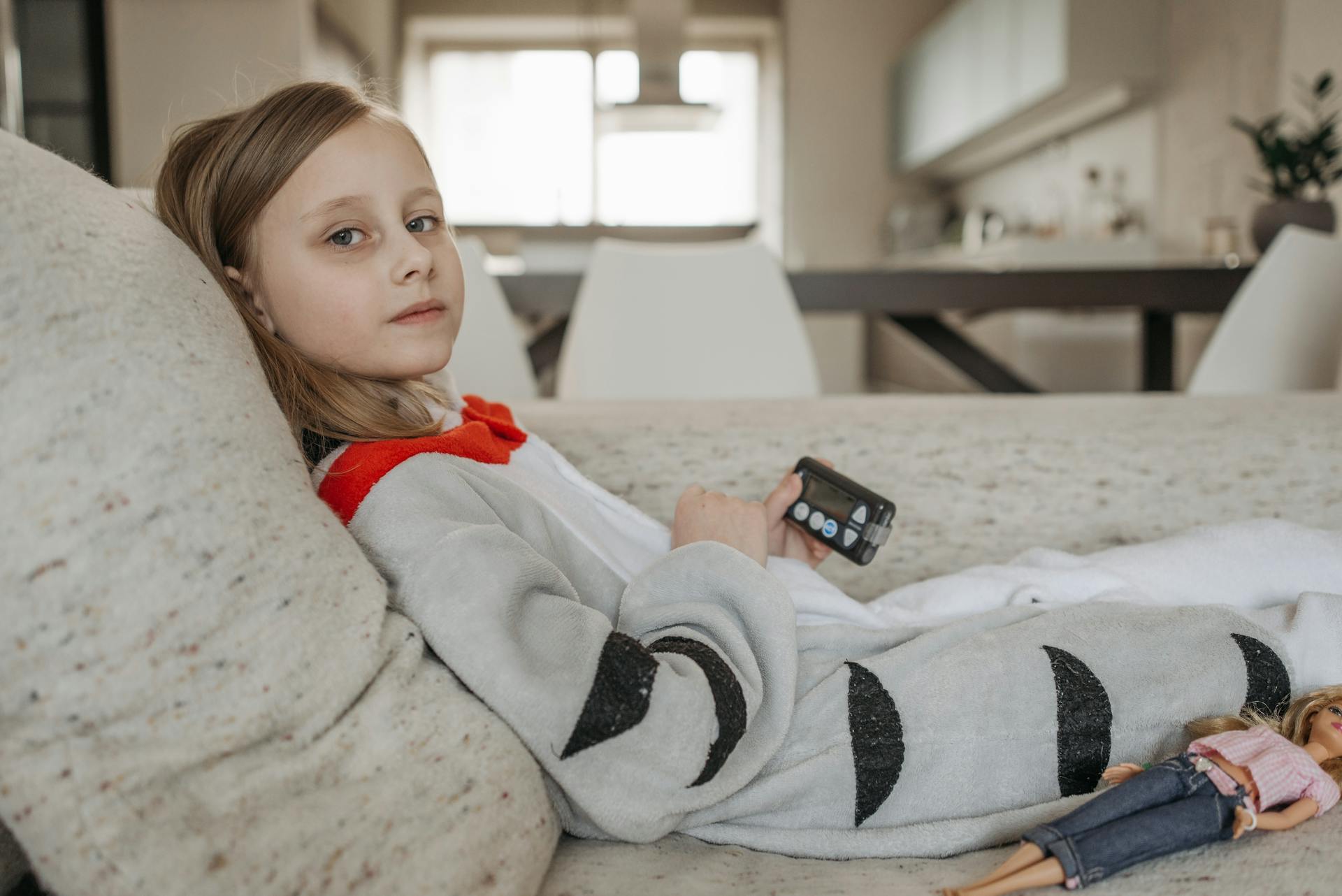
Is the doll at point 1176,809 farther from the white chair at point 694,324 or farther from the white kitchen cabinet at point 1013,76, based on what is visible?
the white kitchen cabinet at point 1013,76

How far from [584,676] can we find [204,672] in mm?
190

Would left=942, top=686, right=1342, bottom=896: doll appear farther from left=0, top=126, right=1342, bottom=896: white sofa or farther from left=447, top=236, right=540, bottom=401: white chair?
left=447, top=236, right=540, bottom=401: white chair

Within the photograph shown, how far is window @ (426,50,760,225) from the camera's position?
6543 millimetres

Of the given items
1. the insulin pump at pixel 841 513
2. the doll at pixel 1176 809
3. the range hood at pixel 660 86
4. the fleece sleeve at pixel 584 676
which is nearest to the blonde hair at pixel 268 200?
the fleece sleeve at pixel 584 676

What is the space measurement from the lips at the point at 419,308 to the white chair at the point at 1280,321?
5.24 ft

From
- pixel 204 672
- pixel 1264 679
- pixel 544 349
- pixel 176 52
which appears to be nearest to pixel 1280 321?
pixel 1264 679

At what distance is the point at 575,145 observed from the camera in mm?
6668

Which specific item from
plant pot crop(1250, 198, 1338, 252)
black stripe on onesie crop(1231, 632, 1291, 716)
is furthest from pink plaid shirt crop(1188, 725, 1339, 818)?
plant pot crop(1250, 198, 1338, 252)

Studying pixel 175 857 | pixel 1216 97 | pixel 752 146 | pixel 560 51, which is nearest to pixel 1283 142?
pixel 1216 97

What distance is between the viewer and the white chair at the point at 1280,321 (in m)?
1.83

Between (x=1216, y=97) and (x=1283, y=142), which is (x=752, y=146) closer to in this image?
(x=1216, y=97)

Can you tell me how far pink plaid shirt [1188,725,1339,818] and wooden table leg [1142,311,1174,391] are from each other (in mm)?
1884

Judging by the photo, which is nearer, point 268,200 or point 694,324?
point 268,200

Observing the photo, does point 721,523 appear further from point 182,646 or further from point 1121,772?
point 182,646
